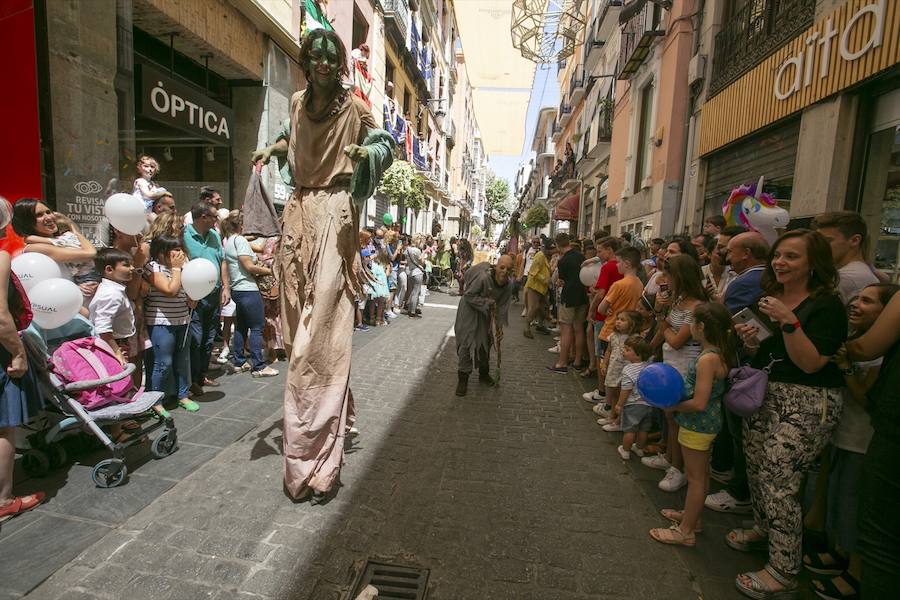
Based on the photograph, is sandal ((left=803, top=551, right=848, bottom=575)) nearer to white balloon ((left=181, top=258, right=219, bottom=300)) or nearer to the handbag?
the handbag

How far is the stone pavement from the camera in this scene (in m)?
2.16

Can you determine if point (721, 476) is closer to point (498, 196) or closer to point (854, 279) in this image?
point (854, 279)

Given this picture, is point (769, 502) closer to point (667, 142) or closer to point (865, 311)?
point (865, 311)

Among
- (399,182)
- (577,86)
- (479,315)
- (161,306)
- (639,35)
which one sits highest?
(577,86)

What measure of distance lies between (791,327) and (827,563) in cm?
139

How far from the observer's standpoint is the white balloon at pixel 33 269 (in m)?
2.96

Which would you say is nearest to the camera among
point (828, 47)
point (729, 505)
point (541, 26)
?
point (729, 505)

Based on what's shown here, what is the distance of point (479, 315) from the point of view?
5.52 metres

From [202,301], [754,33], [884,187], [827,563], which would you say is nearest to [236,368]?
[202,301]

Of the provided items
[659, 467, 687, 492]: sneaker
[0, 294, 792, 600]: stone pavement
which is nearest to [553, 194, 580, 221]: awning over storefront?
[0, 294, 792, 600]: stone pavement

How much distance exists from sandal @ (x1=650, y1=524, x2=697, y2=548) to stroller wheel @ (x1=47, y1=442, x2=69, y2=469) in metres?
3.77

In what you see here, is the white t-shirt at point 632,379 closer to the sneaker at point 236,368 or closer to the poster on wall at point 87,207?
the sneaker at point 236,368

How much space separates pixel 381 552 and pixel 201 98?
794 centimetres

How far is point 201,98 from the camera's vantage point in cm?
763
